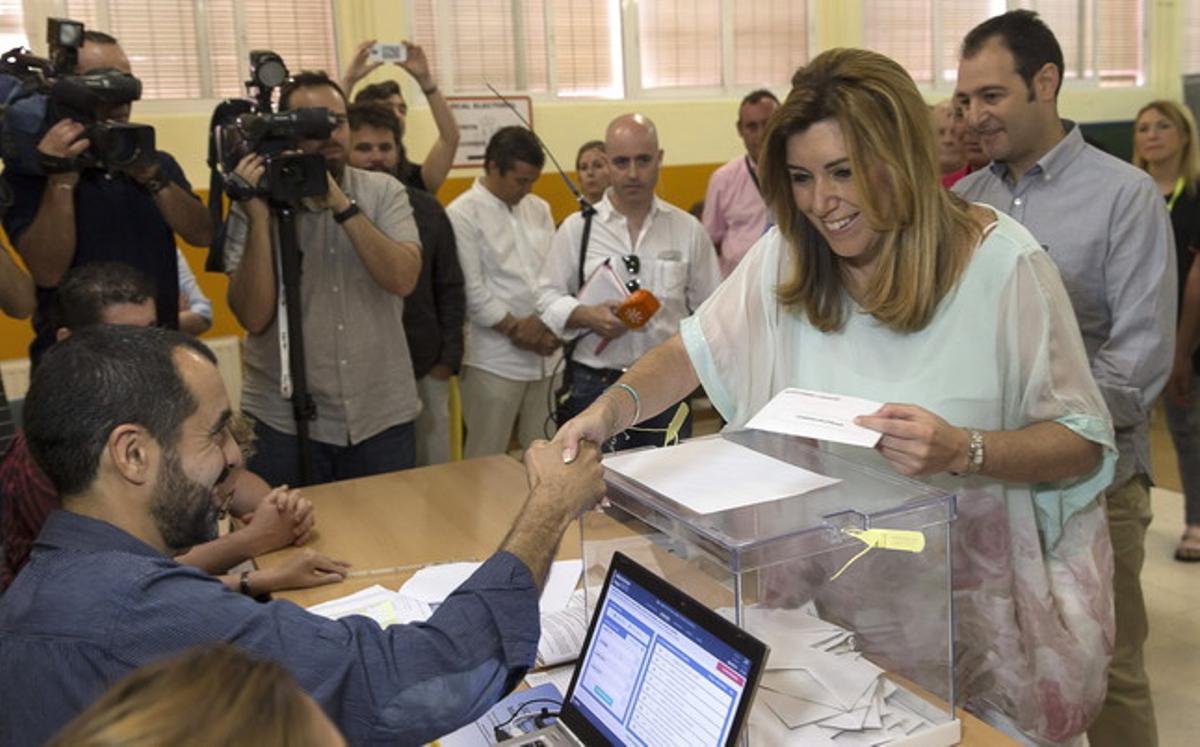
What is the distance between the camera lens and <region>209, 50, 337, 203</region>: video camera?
276cm

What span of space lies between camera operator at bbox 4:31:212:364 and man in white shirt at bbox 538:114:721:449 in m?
1.27

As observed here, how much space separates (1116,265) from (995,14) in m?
5.53

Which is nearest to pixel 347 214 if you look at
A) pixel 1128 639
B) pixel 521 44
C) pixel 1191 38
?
pixel 1128 639

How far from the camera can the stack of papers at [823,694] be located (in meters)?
1.36

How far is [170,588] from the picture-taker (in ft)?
4.05

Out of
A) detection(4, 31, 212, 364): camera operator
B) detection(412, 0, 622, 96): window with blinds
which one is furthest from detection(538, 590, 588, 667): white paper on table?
detection(412, 0, 622, 96): window with blinds

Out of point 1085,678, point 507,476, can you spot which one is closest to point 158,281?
point 507,476

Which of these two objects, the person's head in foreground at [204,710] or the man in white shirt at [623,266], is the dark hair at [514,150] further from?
the person's head in foreground at [204,710]

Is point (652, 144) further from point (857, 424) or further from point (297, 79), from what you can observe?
point (857, 424)

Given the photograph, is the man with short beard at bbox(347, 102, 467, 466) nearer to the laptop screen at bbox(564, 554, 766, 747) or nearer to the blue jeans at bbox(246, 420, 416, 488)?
the blue jeans at bbox(246, 420, 416, 488)

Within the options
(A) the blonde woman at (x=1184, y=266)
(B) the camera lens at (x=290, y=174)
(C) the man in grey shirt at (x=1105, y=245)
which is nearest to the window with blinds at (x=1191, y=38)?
(A) the blonde woman at (x=1184, y=266)

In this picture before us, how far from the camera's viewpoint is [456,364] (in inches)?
157

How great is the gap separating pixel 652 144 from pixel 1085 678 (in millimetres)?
2494

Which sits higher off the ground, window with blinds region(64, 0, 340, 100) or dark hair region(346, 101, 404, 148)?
window with blinds region(64, 0, 340, 100)
